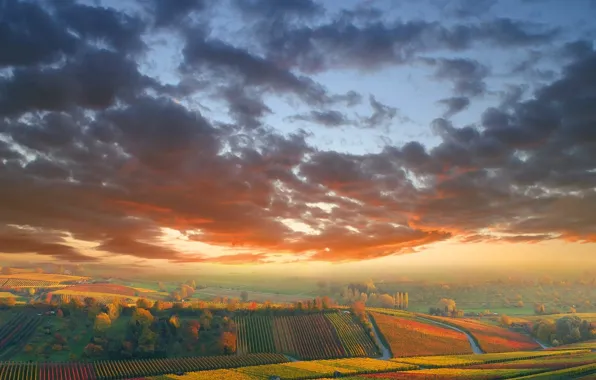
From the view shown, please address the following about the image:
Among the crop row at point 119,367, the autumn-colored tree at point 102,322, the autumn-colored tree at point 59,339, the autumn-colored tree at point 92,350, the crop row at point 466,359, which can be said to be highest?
the autumn-colored tree at point 102,322

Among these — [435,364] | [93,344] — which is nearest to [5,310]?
[93,344]

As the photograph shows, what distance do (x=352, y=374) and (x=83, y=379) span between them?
66516 mm

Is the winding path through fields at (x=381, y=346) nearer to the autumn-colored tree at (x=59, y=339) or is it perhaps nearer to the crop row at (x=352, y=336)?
the crop row at (x=352, y=336)

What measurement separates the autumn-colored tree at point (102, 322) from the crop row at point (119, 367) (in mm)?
23505

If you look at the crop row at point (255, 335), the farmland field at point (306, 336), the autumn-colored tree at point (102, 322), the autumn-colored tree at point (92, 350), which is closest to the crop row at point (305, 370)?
the farmland field at point (306, 336)

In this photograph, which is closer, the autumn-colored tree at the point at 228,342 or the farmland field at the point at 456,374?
the farmland field at the point at 456,374

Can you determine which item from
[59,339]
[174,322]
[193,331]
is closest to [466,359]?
[193,331]

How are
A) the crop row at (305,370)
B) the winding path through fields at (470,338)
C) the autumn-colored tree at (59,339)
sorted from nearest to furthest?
the crop row at (305,370), the autumn-colored tree at (59,339), the winding path through fields at (470,338)

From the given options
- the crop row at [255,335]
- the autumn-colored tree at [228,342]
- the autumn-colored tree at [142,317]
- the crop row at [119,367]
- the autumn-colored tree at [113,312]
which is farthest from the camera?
the autumn-colored tree at [113,312]

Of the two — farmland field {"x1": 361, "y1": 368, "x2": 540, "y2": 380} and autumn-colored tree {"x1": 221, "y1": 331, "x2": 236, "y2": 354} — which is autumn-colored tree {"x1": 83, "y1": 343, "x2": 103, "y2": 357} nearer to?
autumn-colored tree {"x1": 221, "y1": 331, "x2": 236, "y2": 354}

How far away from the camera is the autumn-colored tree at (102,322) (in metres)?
144

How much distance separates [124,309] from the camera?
166875mm

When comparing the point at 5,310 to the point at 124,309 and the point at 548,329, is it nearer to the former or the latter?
the point at 124,309

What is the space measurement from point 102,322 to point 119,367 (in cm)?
3446
